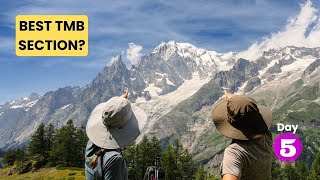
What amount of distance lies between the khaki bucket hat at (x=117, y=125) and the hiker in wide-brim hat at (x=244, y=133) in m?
1.40

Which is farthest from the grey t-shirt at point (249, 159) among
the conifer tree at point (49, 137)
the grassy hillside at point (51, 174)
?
the conifer tree at point (49, 137)

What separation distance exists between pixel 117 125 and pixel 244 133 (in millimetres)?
1957

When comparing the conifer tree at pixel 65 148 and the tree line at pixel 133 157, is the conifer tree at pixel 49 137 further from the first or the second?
the conifer tree at pixel 65 148

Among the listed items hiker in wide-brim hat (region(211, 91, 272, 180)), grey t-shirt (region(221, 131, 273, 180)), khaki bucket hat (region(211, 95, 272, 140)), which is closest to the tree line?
grey t-shirt (region(221, 131, 273, 180))

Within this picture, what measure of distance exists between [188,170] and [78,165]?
2698 cm

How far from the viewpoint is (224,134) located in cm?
512

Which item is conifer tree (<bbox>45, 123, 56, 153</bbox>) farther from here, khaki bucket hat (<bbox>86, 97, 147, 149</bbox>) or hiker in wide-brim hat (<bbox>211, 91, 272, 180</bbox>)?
hiker in wide-brim hat (<bbox>211, 91, 272, 180</bbox>)

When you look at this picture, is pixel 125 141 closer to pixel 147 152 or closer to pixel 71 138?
pixel 147 152

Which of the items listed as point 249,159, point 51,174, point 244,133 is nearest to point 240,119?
point 244,133

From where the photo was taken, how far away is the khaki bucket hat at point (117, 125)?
6.20 metres

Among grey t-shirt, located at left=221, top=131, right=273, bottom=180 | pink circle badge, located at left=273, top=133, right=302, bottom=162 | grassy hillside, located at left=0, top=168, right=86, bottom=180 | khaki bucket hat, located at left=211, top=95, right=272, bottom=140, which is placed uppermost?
khaki bucket hat, located at left=211, top=95, right=272, bottom=140

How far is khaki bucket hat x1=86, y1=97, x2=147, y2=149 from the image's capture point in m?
6.20

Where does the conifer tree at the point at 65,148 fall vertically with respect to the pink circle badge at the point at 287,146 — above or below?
below

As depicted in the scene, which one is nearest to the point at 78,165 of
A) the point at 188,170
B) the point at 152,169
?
the point at 188,170
